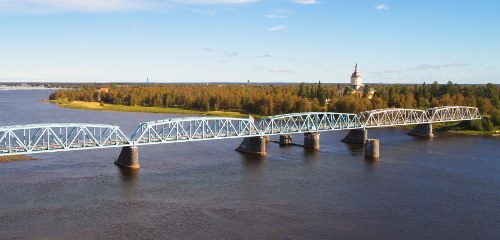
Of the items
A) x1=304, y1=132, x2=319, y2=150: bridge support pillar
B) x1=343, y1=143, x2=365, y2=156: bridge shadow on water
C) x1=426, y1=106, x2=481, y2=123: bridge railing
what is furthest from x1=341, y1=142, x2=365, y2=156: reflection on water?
x1=426, y1=106, x2=481, y2=123: bridge railing

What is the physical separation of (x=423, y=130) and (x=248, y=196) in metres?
52.5

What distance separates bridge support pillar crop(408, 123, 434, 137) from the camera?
81.8 m

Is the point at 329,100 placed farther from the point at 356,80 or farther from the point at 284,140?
the point at 284,140

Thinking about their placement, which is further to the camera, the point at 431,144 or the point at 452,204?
the point at 431,144

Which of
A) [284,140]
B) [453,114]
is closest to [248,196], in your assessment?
[284,140]

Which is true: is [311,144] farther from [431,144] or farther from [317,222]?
[317,222]

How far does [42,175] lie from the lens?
1671 inches

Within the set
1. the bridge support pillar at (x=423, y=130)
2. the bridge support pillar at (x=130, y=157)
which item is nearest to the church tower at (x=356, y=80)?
the bridge support pillar at (x=423, y=130)

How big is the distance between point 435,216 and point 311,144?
29.4m

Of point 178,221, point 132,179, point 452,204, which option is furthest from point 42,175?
point 452,204

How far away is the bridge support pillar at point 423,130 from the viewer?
268 ft

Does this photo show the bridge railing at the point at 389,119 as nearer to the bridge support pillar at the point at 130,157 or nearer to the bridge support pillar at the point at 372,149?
the bridge support pillar at the point at 372,149

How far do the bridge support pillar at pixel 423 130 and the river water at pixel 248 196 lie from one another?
2417cm

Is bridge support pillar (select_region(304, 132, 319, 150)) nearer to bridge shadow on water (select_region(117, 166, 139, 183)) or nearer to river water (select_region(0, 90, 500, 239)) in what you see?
river water (select_region(0, 90, 500, 239))
